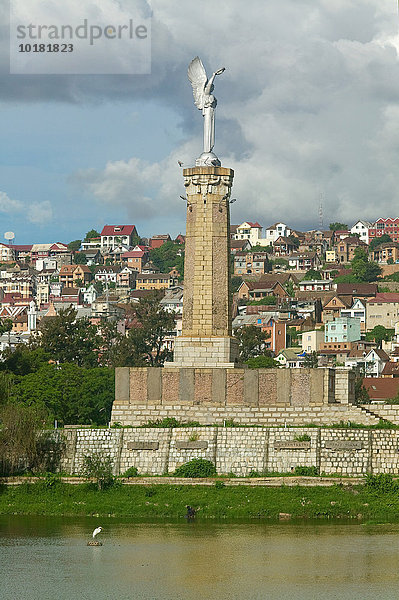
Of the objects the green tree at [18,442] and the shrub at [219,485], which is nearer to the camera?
the shrub at [219,485]

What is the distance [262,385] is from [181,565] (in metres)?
16.3

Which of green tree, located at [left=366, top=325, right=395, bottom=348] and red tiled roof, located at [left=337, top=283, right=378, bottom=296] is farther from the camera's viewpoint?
red tiled roof, located at [left=337, top=283, right=378, bottom=296]

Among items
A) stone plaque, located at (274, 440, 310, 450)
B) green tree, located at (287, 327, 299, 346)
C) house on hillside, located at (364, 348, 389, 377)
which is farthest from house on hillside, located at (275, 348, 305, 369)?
stone plaque, located at (274, 440, 310, 450)

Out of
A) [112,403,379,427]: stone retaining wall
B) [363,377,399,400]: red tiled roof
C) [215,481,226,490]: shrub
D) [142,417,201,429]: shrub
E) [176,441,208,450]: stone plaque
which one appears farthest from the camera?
[363,377,399,400]: red tiled roof

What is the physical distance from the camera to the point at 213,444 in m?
48.3

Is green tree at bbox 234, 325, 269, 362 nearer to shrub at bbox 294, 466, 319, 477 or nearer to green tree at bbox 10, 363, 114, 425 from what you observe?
green tree at bbox 10, 363, 114, 425

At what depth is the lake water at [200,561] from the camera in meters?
32.3

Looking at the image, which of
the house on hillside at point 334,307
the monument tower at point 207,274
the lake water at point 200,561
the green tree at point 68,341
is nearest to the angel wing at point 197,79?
the monument tower at point 207,274

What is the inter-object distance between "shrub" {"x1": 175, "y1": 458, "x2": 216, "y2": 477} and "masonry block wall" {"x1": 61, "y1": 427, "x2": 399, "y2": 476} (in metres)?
0.28

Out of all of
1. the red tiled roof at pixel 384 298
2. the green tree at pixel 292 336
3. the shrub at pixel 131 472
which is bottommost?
the shrub at pixel 131 472

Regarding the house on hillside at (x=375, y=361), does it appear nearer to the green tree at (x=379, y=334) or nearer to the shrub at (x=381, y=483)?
the green tree at (x=379, y=334)

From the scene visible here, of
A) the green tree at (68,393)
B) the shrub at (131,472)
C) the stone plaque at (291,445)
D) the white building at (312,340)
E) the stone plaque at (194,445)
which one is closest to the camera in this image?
the stone plaque at (291,445)

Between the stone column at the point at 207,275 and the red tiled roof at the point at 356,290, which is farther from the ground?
the red tiled roof at the point at 356,290

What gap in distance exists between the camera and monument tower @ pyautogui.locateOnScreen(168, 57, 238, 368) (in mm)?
52500
